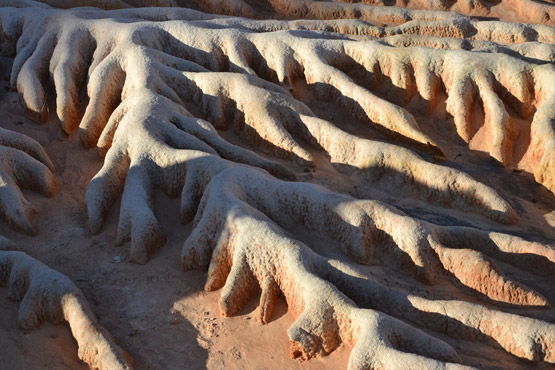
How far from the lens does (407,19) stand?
13.5 meters

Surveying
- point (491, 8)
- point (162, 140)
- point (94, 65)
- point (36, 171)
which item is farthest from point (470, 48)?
point (36, 171)

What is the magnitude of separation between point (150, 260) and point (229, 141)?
2.65 meters

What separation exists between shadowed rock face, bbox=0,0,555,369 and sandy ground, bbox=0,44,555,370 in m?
0.08

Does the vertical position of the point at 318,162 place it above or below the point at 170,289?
above

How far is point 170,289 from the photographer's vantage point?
732cm

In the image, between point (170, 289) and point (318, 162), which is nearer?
point (170, 289)

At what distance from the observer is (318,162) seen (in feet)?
30.6

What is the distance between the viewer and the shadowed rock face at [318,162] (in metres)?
6.60

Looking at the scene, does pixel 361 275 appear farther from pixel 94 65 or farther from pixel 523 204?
pixel 94 65

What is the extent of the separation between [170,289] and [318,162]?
10.0 feet

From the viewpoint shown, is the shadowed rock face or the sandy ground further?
the shadowed rock face

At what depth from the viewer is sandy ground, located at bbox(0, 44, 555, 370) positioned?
21.3 ft

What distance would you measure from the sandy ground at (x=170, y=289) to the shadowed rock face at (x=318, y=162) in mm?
78

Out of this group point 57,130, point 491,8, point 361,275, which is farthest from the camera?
point 491,8
